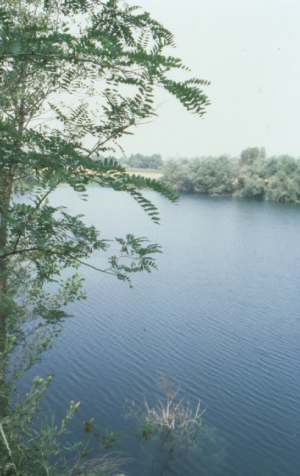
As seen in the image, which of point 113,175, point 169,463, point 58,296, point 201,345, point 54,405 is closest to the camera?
point 113,175

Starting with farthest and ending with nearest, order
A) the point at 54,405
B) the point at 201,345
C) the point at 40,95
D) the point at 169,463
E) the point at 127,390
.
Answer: the point at 201,345, the point at 127,390, the point at 54,405, the point at 169,463, the point at 40,95

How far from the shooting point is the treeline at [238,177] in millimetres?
66250

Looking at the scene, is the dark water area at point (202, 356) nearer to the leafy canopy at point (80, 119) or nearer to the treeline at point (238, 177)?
the leafy canopy at point (80, 119)

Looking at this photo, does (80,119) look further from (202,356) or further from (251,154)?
(251,154)

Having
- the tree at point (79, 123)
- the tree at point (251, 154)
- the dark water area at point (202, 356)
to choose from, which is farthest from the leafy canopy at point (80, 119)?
the tree at point (251, 154)

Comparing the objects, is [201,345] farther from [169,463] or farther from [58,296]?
[58,296]

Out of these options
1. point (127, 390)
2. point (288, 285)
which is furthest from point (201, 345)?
point (288, 285)

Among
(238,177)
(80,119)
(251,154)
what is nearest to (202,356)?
(80,119)

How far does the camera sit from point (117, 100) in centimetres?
275

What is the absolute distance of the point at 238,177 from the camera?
7119 centimetres

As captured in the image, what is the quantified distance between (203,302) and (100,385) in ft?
29.0

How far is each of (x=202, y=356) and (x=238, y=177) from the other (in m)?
57.7

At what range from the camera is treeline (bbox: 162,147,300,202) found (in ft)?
217

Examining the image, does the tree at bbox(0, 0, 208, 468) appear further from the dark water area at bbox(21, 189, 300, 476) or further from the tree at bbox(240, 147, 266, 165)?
the tree at bbox(240, 147, 266, 165)
